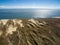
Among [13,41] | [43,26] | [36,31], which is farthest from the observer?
[43,26]

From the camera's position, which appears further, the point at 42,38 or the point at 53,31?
the point at 53,31

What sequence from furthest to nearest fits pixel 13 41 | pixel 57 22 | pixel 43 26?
pixel 57 22
pixel 43 26
pixel 13 41

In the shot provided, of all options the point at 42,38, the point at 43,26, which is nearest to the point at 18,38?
the point at 42,38

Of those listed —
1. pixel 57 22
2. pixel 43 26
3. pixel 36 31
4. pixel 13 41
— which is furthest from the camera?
pixel 57 22

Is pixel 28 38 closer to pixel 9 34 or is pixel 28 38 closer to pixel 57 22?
pixel 9 34

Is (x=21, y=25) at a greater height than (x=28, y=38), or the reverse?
(x=21, y=25)

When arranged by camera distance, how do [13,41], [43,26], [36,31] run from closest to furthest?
[13,41], [36,31], [43,26]

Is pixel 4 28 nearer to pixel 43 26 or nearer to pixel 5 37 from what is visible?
pixel 5 37

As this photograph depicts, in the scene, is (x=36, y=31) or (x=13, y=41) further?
(x=36, y=31)

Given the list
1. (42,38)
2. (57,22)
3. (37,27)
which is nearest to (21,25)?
(37,27)
